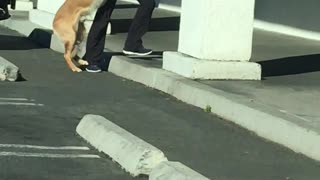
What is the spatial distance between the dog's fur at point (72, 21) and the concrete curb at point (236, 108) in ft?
2.46

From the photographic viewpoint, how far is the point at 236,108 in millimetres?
7332

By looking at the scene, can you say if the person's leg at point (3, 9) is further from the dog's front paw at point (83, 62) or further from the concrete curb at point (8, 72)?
the concrete curb at point (8, 72)

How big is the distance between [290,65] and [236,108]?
323 centimetres

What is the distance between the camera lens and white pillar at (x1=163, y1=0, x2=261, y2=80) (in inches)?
347

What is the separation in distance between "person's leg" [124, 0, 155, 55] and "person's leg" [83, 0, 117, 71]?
611mm

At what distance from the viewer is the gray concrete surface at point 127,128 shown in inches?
227

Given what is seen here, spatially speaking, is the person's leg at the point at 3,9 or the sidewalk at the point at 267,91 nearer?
the sidewalk at the point at 267,91

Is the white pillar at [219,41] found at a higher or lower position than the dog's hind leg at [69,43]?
higher

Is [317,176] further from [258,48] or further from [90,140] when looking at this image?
[258,48]

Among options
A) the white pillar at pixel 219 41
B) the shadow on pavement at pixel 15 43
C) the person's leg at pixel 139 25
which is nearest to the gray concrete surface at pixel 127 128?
the white pillar at pixel 219 41

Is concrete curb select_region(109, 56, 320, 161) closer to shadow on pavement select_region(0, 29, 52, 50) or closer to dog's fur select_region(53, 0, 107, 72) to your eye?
dog's fur select_region(53, 0, 107, 72)

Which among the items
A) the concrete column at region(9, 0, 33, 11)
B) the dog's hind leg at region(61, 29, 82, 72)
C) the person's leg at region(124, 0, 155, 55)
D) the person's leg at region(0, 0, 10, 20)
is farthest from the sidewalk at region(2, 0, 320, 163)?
the concrete column at region(9, 0, 33, 11)

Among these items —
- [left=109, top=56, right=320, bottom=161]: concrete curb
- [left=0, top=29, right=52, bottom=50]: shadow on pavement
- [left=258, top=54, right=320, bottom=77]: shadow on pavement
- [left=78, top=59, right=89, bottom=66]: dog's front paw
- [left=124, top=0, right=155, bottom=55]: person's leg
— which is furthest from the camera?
[left=0, top=29, right=52, bottom=50]: shadow on pavement

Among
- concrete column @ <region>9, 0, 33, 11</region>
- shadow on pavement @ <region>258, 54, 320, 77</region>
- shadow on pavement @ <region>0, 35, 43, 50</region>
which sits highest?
shadow on pavement @ <region>258, 54, 320, 77</region>
